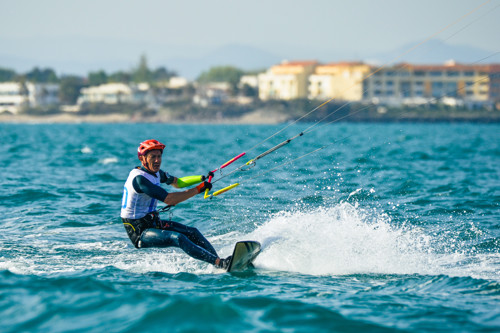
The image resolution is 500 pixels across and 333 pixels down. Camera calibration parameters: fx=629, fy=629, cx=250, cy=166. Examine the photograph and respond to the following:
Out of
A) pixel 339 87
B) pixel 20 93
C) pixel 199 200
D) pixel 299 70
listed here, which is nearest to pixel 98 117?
pixel 20 93

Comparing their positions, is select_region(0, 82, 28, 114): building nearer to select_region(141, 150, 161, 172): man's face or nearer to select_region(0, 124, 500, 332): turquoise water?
select_region(0, 124, 500, 332): turquoise water

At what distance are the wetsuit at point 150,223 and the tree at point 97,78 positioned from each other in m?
163

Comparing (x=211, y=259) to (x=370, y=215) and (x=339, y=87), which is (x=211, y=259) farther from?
(x=339, y=87)

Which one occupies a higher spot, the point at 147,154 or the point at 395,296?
the point at 147,154

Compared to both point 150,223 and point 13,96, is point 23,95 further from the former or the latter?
point 150,223

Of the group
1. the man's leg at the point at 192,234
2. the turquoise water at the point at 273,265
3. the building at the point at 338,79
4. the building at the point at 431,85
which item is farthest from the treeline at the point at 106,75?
the man's leg at the point at 192,234

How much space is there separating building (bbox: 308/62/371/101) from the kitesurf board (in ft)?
369

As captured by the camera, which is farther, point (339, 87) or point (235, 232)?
point (339, 87)

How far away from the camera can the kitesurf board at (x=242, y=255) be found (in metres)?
7.39

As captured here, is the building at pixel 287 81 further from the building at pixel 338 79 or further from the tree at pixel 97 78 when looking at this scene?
the tree at pixel 97 78

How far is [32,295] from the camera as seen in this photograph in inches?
253

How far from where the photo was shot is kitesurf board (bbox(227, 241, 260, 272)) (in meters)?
7.39

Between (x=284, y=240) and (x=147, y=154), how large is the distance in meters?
2.15

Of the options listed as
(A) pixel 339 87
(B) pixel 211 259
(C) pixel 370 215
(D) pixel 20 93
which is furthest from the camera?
(D) pixel 20 93
